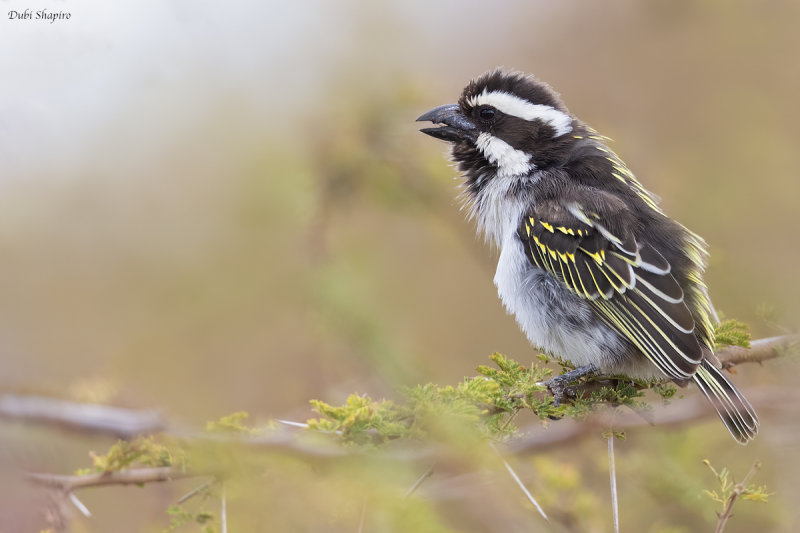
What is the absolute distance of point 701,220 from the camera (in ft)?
18.9

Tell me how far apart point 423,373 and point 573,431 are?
922 millimetres

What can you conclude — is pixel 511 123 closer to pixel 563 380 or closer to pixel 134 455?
pixel 563 380

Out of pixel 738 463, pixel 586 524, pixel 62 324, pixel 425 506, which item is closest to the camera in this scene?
pixel 425 506

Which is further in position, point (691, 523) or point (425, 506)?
point (691, 523)

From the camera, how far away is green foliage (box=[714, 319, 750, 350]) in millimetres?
3803

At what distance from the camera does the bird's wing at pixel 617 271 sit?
12.4ft

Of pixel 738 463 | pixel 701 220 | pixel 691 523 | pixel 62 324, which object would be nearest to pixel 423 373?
pixel 691 523

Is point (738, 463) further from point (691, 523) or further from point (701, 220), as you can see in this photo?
point (701, 220)

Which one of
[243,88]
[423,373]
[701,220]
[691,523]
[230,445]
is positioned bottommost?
[691,523]

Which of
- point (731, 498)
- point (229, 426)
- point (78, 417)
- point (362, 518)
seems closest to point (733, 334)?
point (731, 498)

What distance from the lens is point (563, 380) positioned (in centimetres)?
403

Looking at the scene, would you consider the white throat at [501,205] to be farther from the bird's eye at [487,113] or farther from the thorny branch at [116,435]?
the thorny branch at [116,435]

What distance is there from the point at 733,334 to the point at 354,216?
9.95 ft

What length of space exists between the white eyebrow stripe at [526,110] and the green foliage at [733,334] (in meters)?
1.56
